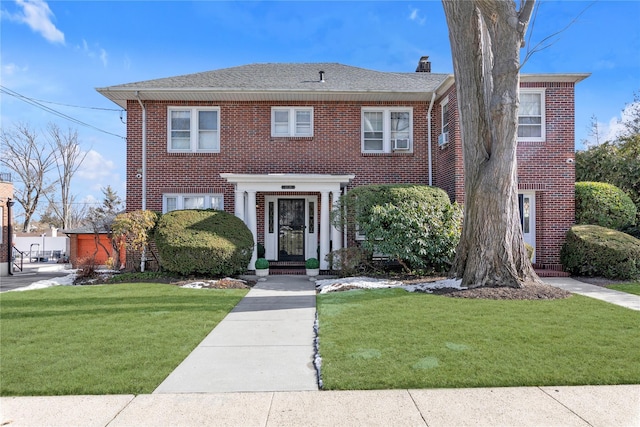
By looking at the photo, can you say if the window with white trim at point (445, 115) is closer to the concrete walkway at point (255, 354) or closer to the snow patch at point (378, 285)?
the snow patch at point (378, 285)

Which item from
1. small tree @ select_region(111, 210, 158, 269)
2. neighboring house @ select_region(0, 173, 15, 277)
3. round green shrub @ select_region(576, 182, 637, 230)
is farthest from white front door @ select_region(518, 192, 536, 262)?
neighboring house @ select_region(0, 173, 15, 277)

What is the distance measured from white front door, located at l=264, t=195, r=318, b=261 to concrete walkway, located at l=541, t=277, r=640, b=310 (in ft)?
23.3

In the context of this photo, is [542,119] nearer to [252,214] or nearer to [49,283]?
[252,214]

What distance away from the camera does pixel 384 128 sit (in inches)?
530

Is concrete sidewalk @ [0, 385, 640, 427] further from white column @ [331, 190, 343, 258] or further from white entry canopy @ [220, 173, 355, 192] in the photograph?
white entry canopy @ [220, 173, 355, 192]

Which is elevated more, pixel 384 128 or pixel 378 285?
pixel 384 128

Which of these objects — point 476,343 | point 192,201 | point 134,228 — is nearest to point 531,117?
point 476,343

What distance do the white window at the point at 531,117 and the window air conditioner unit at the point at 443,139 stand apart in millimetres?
2052

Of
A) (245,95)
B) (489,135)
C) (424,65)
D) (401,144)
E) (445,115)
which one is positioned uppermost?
(424,65)

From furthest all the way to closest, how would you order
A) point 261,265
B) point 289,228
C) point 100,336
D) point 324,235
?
point 289,228 → point 324,235 → point 261,265 → point 100,336

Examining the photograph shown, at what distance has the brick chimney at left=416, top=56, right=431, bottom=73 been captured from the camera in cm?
1696

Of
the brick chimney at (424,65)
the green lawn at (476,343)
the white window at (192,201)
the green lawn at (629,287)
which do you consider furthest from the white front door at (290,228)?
the green lawn at (629,287)

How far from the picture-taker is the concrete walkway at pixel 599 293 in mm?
7652

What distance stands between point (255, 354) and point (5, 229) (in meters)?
15.9
